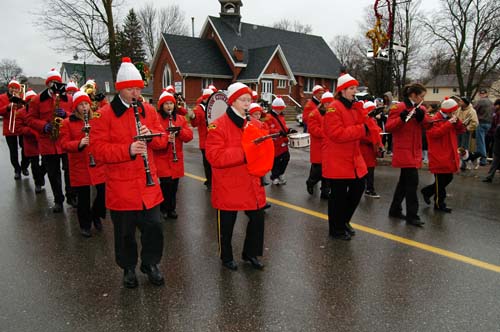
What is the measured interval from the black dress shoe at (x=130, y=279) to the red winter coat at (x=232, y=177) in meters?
1.10

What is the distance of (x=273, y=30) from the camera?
44.2m

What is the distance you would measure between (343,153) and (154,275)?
2.71 metres

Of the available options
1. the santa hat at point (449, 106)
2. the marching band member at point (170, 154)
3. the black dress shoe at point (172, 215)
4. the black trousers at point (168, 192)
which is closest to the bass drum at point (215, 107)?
the marching band member at point (170, 154)

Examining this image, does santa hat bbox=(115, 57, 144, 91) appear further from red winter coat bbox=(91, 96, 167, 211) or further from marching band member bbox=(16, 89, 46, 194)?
marching band member bbox=(16, 89, 46, 194)

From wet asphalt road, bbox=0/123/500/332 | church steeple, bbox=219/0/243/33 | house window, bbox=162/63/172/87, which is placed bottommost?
wet asphalt road, bbox=0/123/500/332

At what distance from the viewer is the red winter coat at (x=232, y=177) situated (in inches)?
158

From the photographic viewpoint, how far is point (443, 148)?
650 cm

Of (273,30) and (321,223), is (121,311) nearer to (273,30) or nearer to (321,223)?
(321,223)

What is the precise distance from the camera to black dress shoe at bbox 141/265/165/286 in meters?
4.00

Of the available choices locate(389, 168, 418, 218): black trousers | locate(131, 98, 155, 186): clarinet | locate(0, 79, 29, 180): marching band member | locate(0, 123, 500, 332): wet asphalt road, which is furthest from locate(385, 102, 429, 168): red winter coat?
locate(0, 79, 29, 180): marching band member

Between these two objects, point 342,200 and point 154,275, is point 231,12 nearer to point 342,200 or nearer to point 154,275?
point 342,200

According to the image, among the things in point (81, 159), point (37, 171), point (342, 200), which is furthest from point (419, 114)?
point (37, 171)

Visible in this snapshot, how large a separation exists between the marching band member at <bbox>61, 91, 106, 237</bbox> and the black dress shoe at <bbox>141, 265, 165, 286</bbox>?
1826 millimetres

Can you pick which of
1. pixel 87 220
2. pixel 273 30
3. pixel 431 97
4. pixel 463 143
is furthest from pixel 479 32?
pixel 431 97
